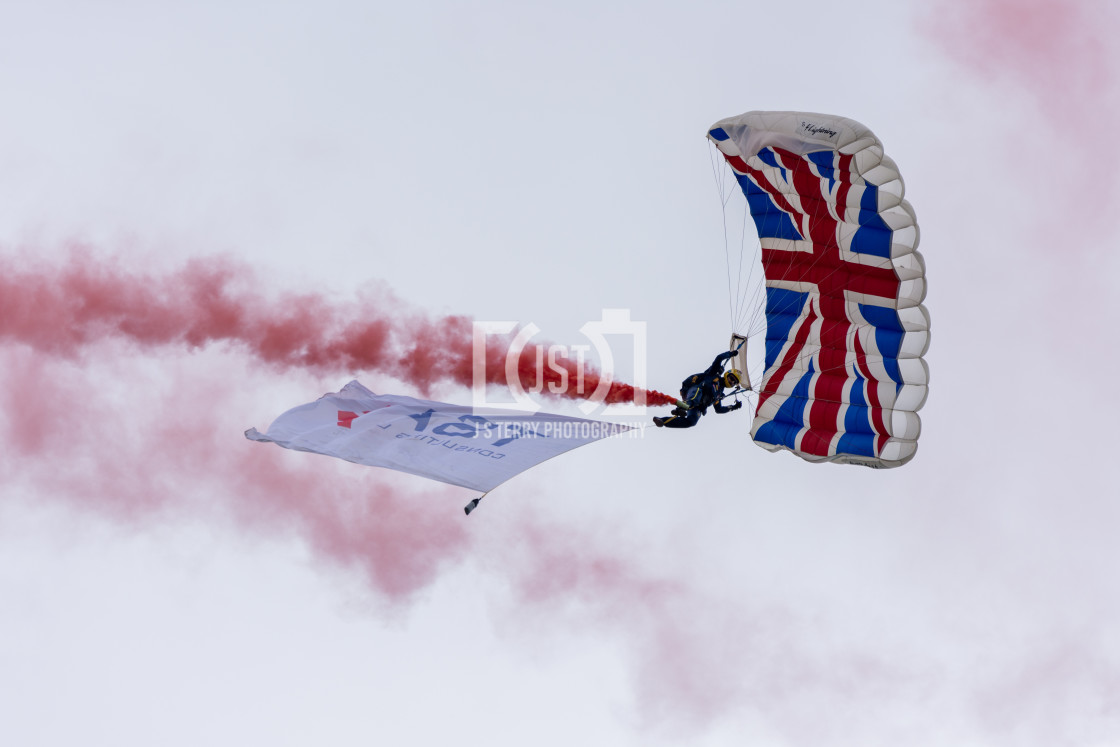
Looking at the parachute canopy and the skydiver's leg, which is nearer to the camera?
the parachute canopy

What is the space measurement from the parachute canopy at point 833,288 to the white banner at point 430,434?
2.81 meters

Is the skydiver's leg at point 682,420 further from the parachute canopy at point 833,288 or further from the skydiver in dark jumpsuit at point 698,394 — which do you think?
the parachute canopy at point 833,288

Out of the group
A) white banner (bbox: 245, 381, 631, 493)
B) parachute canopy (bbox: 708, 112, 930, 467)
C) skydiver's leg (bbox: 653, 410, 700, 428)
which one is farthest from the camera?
skydiver's leg (bbox: 653, 410, 700, 428)

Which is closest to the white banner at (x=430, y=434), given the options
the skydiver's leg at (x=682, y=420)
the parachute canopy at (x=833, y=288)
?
the skydiver's leg at (x=682, y=420)

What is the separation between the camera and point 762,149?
20.4m

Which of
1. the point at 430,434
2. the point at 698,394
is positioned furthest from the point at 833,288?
the point at 430,434

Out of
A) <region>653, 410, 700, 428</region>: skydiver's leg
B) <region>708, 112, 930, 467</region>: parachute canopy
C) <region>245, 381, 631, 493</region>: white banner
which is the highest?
<region>708, 112, 930, 467</region>: parachute canopy

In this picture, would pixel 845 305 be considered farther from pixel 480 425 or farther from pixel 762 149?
pixel 480 425

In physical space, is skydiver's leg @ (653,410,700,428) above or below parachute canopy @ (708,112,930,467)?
below

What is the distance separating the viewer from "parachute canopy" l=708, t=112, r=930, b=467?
19.8m

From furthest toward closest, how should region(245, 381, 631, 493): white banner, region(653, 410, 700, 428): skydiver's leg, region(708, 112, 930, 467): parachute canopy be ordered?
region(653, 410, 700, 428): skydiver's leg, region(708, 112, 930, 467): parachute canopy, region(245, 381, 631, 493): white banner

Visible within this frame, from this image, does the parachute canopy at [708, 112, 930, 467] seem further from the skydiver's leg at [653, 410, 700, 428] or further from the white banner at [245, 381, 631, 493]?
the white banner at [245, 381, 631, 493]

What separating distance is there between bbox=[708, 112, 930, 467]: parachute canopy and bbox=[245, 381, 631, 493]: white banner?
2805 millimetres

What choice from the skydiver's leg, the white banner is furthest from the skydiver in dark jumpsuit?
the white banner
